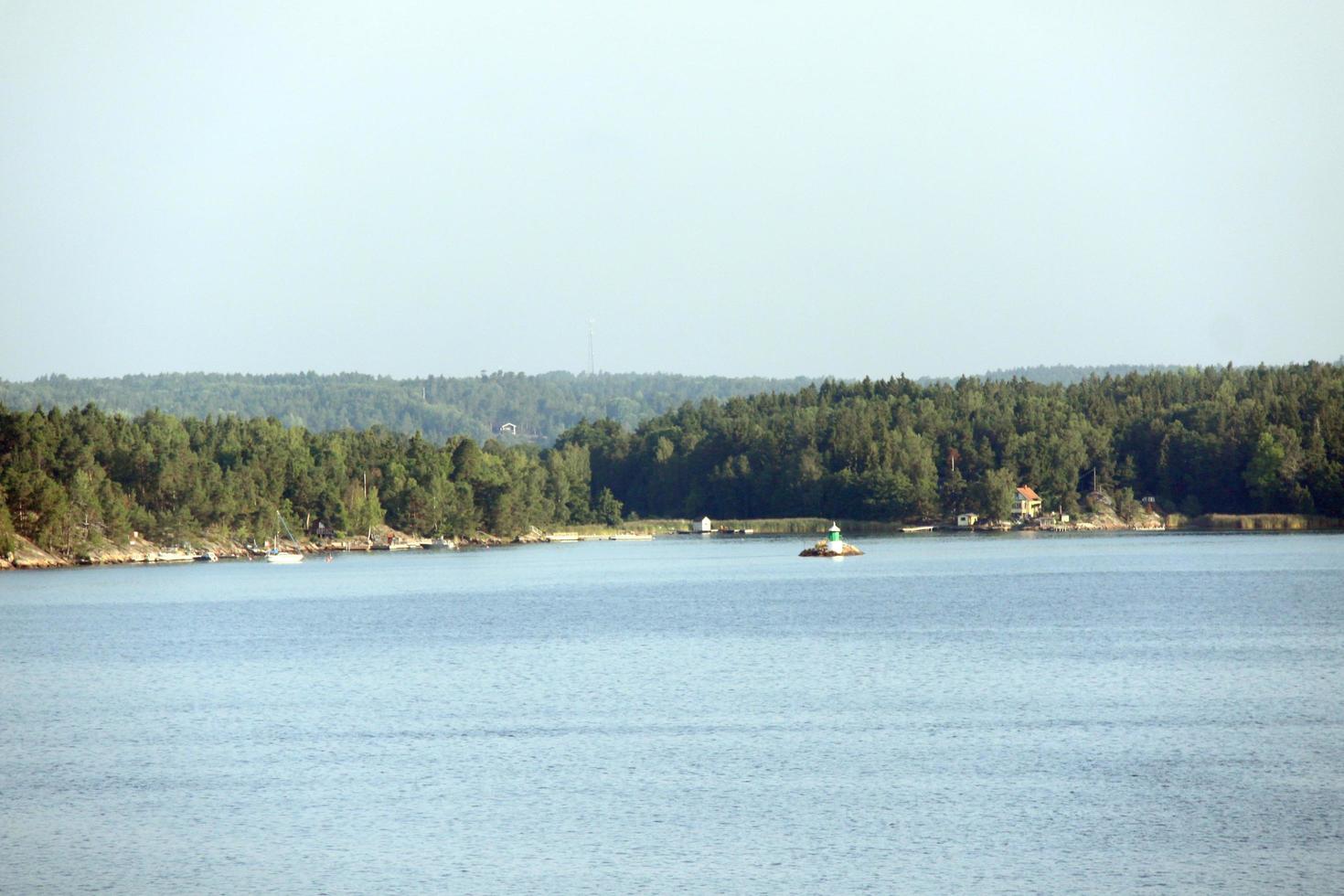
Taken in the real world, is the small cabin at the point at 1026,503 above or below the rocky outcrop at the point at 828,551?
above

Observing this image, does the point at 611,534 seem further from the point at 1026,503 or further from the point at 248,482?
the point at 248,482

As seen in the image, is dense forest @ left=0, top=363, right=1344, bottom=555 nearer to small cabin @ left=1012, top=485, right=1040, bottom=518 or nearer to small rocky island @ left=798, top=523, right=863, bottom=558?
small cabin @ left=1012, top=485, right=1040, bottom=518

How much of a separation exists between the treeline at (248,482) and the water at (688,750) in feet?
142

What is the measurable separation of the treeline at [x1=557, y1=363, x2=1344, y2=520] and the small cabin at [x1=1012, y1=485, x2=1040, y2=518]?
124cm

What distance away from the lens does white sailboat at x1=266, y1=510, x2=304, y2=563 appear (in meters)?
123

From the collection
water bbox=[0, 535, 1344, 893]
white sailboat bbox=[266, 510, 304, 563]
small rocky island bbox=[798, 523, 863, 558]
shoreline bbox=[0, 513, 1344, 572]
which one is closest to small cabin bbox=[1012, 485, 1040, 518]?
shoreline bbox=[0, 513, 1344, 572]

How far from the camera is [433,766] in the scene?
30047 millimetres

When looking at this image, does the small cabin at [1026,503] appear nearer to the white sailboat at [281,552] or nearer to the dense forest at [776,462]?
the dense forest at [776,462]

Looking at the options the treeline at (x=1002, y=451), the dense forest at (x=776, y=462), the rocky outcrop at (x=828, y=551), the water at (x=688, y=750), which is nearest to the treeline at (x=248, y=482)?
A: the dense forest at (x=776, y=462)

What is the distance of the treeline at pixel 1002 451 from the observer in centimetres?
14825

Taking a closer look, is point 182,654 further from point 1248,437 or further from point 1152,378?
point 1152,378

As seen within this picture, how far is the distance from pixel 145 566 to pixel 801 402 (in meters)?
98.1

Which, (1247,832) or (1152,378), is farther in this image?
(1152,378)

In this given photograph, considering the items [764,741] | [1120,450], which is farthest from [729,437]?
[764,741]
